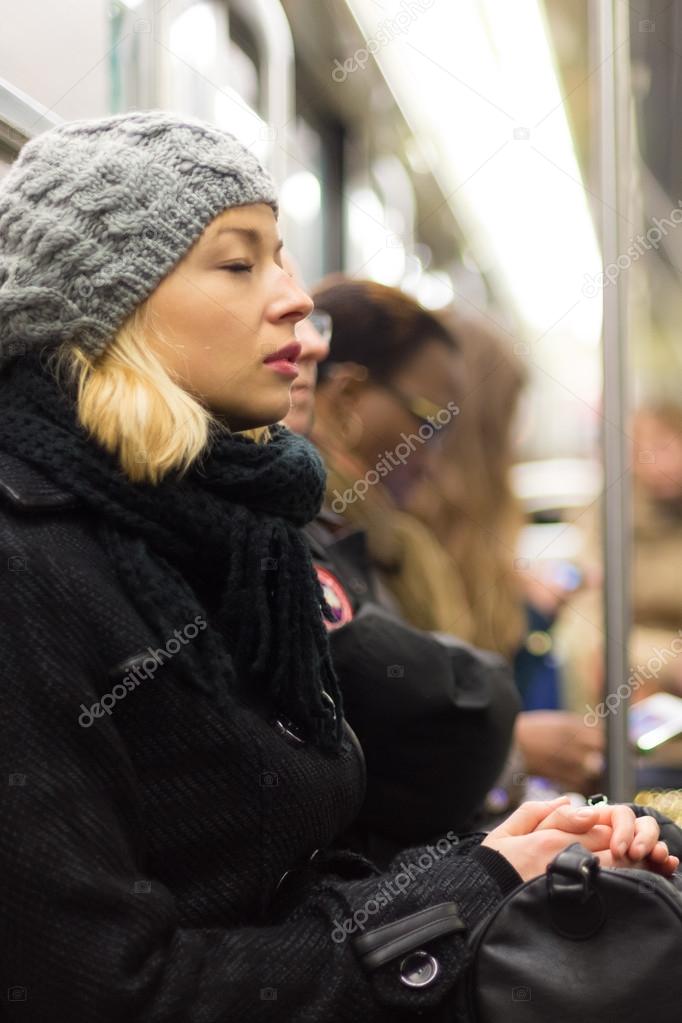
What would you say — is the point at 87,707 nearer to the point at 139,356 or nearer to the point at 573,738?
the point at 139,356

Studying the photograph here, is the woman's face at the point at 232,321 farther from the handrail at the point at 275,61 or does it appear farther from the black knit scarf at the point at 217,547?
the handrail at the point at 275,61

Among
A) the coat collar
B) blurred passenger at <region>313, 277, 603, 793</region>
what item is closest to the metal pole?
blurred passenger at <region>313, 277, 603, 793</region>

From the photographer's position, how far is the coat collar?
1.19 m

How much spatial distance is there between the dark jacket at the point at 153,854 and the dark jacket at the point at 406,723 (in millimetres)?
540

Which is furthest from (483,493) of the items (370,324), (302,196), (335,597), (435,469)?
(335,597)

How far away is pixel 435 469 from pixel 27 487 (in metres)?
2.18

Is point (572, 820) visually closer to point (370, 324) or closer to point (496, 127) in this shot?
point (370, 324)

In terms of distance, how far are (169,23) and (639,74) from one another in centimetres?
176

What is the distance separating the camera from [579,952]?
1170 millimetres

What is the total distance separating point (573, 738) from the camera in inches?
124

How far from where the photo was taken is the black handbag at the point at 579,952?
3.76 ft

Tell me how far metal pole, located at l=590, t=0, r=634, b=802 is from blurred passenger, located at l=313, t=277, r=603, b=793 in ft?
0.52

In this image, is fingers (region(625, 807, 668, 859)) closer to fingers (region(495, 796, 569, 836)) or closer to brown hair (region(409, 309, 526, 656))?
fingers (region(495, 796, 569, 836))

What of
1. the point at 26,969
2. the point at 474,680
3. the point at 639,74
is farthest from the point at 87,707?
the point at 639,74
